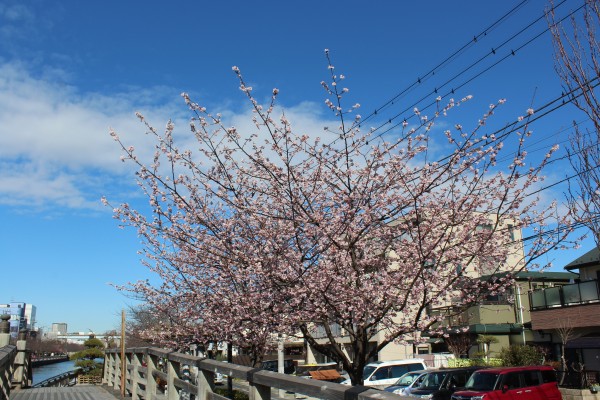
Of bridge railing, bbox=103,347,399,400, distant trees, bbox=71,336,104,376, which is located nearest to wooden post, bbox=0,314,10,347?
bridge railing, bbox=103,347,399,400

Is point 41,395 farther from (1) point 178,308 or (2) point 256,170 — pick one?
(2) point 256,170

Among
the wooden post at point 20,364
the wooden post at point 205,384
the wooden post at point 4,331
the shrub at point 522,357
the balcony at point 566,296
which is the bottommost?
the shrub at point 522,357

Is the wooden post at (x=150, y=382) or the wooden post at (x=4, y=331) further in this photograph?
the wooden post at (x=4, y=331)

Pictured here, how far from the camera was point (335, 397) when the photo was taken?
321 centimetres

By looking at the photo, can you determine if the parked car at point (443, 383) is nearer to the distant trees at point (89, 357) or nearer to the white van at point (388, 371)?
the white van at point (388, 371)

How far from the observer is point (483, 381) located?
14891 mm

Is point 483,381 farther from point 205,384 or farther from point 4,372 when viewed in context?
point 4,372

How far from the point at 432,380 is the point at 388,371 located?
5.87 meters

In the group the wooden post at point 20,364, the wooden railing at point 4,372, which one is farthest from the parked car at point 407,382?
the wooden railing at point 4,372

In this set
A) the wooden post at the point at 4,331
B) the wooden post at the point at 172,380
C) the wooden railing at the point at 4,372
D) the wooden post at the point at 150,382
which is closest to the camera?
the wooden railing at the point at 4,372

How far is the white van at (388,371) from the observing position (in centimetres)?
2341

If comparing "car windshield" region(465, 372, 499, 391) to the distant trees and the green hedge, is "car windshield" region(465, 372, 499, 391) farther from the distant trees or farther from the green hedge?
the distant trees

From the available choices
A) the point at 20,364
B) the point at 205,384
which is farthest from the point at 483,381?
the point at 20,364

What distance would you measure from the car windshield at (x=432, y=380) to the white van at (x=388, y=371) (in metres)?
4.86
